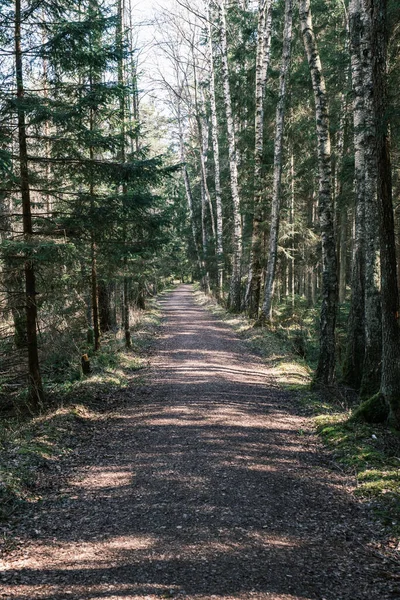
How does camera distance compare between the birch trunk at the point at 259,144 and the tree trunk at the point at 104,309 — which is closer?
the tree trunk at the point at 104,309

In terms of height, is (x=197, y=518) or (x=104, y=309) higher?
(x=104, y=309)

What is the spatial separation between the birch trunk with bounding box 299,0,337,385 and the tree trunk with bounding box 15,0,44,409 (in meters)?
5.95

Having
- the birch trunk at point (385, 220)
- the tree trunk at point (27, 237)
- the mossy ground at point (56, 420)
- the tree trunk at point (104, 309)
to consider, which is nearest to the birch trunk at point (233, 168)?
the tree trunk at point (104, 309)

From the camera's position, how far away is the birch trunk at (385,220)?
19.8ft

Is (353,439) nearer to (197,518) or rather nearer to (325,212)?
(197,518)

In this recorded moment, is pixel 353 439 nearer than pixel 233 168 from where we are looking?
Yes

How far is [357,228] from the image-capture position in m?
9.99

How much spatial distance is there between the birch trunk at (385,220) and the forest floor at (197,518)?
148 centimetres

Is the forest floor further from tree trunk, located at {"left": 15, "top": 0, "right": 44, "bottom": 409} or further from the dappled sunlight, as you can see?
tree trunk, located at {"left": 15, "top": 0, "right": 44, "bottom": 409}

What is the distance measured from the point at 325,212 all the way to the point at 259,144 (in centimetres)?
Answer: 974

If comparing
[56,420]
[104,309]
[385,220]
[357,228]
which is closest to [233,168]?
[104,309]

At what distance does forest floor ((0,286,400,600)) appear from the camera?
11.8ft

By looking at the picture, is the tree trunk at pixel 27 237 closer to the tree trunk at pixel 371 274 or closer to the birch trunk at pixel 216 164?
the tree trunk at pixel 371 274

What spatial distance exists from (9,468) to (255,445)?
136 inches
